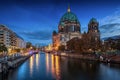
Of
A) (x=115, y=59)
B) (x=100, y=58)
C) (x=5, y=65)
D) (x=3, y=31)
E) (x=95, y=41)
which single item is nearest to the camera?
(x=5, y=65)

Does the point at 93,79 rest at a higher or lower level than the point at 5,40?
lower

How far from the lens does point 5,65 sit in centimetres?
6450

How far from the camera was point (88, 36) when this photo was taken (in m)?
127


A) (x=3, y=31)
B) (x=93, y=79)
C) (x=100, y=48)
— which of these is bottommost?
(x=93, y=79)

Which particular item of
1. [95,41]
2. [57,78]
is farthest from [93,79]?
[95,41]

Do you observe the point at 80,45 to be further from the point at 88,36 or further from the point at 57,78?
the point at 57,78

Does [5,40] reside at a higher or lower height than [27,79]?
higher

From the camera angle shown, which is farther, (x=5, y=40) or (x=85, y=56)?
(x=5, y=40)

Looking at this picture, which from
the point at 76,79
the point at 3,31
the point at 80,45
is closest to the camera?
the point at 76,79

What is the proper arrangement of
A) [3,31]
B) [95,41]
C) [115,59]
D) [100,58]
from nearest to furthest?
[115,59]
[100,58]
[95,41]
[3,31]

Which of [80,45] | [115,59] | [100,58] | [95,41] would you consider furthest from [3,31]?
[115,59]

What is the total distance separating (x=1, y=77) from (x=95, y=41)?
74.1 m

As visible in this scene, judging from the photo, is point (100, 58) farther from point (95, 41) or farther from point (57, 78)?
point (57, 78)

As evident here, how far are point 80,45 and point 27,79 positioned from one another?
7927cm
